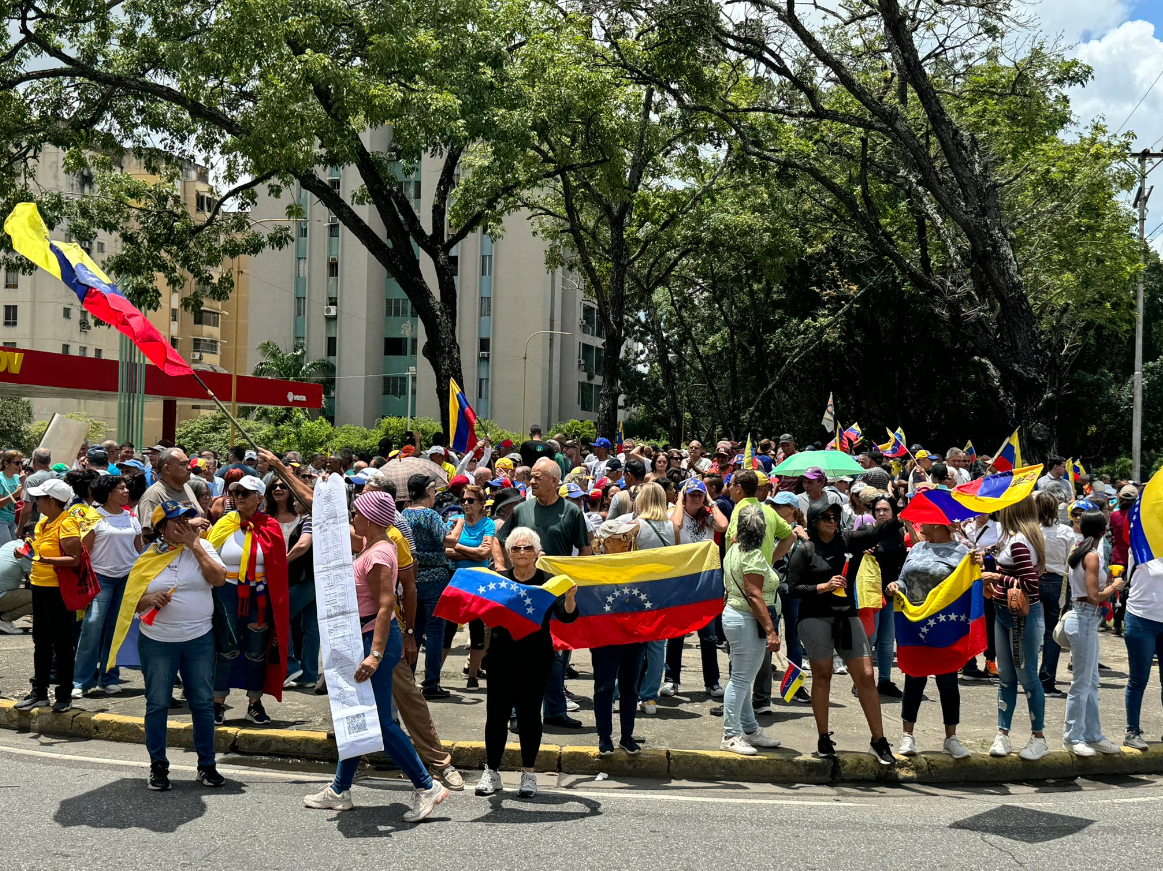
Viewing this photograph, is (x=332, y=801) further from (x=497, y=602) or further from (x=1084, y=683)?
(x=1084, y=683)

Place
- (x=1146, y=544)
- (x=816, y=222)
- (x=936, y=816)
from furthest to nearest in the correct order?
(x=816, y=222), (x=1146, y=544), (x=936, y=816)

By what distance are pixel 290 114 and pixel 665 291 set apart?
91.9ft

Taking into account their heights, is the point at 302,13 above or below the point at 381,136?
below

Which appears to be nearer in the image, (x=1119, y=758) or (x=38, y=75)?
(x=1119, y=758)

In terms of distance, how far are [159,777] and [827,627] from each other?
14.3 ft

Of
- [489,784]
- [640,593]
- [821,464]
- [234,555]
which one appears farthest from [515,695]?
[821,464]

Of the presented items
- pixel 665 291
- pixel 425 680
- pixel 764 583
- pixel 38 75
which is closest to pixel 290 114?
pixel 38 75

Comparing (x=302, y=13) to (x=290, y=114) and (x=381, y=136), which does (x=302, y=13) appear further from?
(x=381, y=136)

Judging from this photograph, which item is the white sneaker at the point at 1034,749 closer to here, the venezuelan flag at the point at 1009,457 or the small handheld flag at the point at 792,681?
the small handheld flag at the point at 792,681

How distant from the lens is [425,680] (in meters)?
9.27

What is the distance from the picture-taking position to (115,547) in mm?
8773

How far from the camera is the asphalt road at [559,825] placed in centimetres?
561

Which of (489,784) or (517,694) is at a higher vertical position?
(517,694)

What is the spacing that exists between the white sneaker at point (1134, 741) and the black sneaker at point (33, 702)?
810 centimetres
